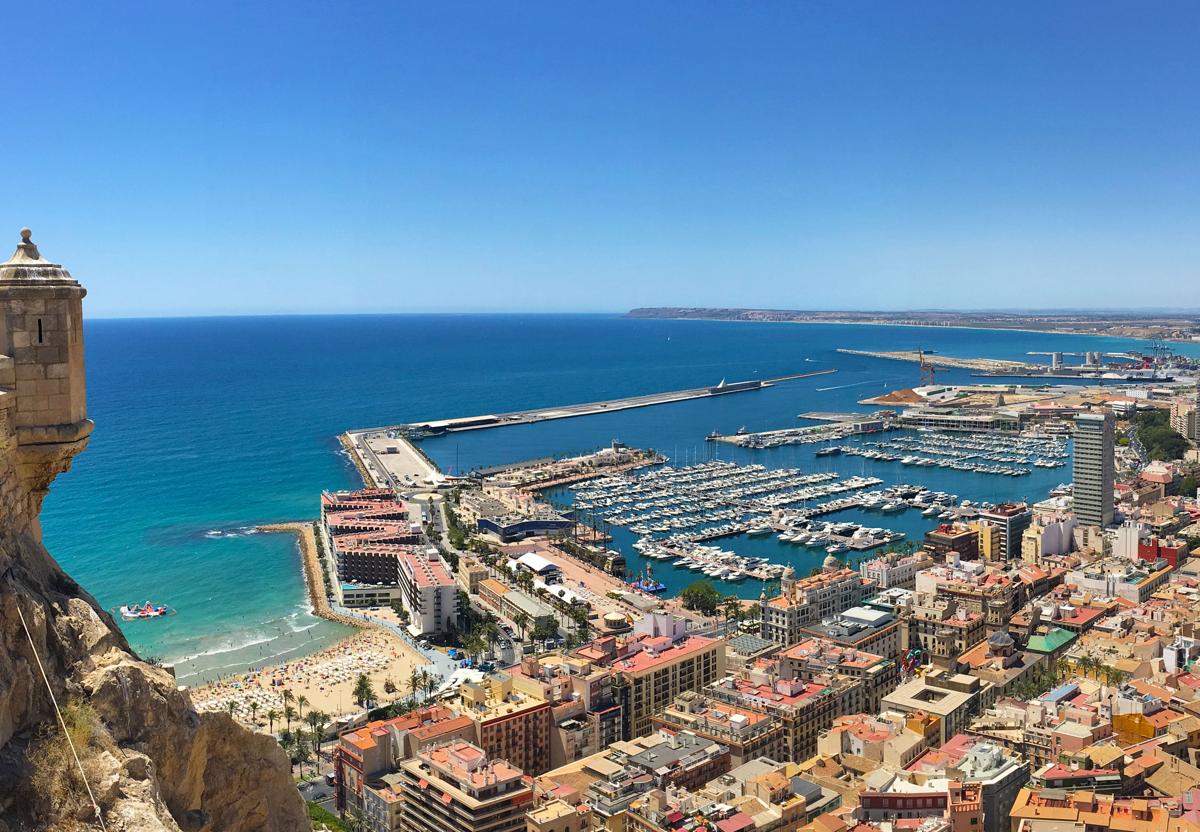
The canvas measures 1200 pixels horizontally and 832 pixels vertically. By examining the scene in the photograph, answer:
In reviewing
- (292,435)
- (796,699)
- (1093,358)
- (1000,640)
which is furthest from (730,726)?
(1093,358)

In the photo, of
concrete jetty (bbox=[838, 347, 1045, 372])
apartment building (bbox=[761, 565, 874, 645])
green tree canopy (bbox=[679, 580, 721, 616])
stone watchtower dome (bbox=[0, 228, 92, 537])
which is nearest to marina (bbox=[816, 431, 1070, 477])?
apartment building (bbox=[761, 565, 874, 645])

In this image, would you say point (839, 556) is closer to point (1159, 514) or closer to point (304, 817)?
point (1159, 514)

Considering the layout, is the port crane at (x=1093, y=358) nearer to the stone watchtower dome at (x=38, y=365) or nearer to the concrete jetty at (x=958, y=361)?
the concrete jetty at (x=958, y=361)

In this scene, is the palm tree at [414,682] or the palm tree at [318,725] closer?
the palm tree at [318,725]

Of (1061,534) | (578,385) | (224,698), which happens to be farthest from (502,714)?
(578,385)

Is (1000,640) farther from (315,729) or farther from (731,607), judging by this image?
(315,729)

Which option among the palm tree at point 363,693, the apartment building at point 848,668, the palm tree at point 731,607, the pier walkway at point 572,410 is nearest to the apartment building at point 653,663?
the apartment building at point 848,668
